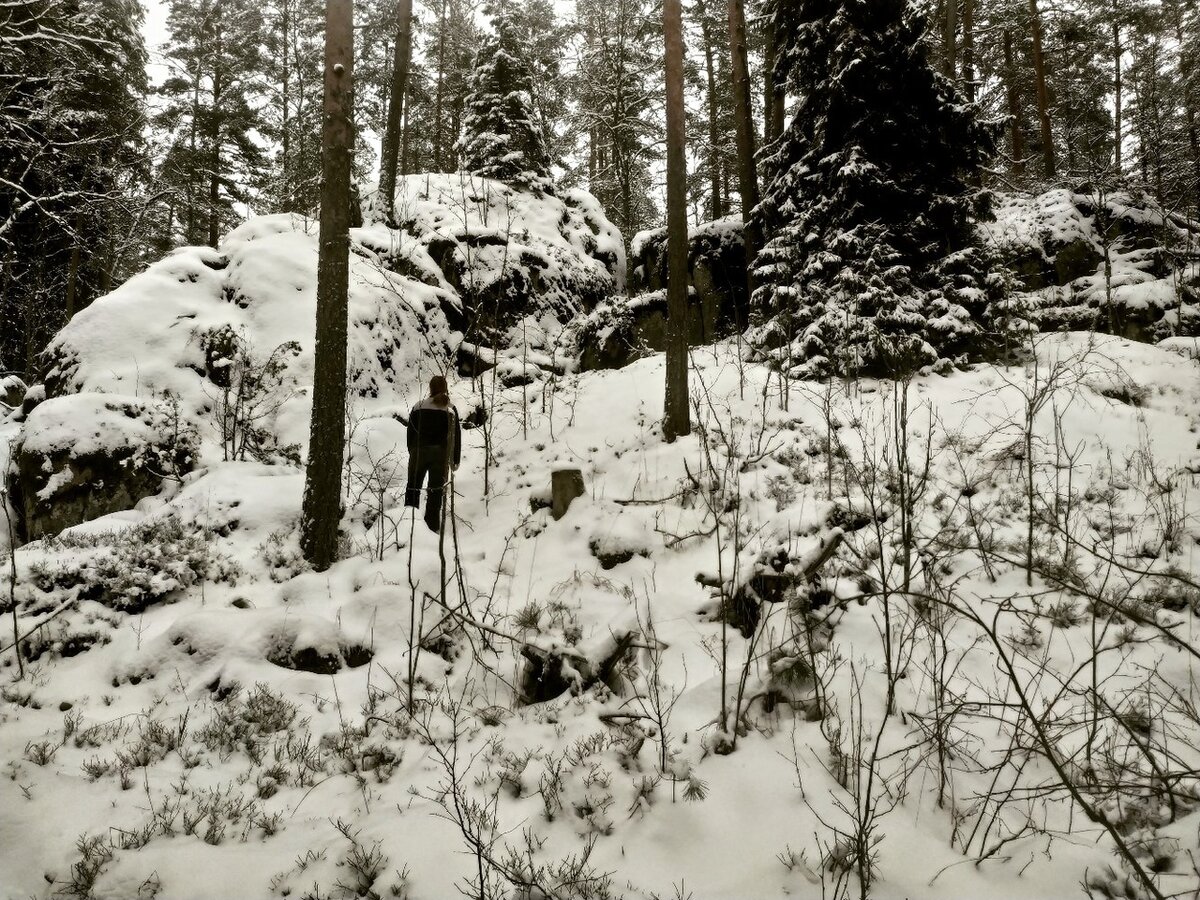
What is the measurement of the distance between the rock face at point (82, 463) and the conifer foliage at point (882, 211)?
372 inches

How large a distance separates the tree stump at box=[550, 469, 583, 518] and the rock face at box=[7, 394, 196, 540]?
17.0 ft

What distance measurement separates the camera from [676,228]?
782 cm

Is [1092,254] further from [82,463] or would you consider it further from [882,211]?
[82,463]

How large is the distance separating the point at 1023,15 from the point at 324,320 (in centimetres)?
2295

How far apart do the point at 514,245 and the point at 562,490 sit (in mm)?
A: 9215

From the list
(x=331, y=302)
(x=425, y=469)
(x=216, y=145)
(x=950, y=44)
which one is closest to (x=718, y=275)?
(x=950, y=44)

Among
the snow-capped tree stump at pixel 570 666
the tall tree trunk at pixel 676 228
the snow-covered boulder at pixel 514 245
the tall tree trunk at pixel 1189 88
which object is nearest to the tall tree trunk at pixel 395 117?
the snow-covered boulder at pixel 514 245

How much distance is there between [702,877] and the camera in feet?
8.05

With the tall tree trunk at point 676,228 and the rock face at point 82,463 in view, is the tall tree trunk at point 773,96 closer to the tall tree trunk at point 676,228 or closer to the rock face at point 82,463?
the tall tree trunk at point 676,228

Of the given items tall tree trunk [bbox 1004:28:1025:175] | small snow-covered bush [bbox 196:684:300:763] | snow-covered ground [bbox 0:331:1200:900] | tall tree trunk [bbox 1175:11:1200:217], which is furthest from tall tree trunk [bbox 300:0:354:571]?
tall tree trunk [bbox 1175:11:1200:217]

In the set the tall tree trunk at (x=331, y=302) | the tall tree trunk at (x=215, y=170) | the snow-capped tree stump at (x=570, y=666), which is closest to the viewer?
the snow-capped tree stump at (x=570, y=666)

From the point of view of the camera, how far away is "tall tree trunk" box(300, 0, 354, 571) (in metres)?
5.80

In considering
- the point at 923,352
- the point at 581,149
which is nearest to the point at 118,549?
the point at 923,352

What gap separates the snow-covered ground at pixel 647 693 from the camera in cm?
246
